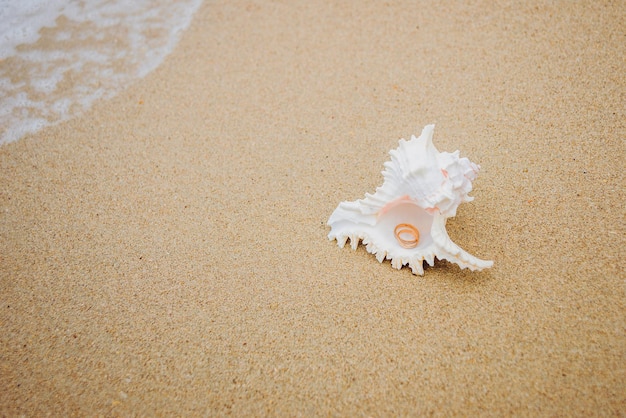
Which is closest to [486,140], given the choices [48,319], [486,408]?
[486,408]

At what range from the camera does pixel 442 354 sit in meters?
1.64

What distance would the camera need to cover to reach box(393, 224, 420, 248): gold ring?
1810 mm

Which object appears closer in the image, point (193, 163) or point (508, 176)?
point (508, 176)

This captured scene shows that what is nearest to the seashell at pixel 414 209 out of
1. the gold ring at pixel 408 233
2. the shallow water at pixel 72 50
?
the gold ring at pixel 408 233

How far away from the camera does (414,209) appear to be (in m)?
1.82

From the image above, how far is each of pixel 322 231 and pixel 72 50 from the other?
2724 millimetres

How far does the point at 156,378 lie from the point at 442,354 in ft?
3.64

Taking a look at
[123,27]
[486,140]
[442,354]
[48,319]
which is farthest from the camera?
[123,27]

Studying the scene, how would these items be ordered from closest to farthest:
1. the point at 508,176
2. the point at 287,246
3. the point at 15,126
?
the point at 287,246
the point at 508,176
the point at 15,126

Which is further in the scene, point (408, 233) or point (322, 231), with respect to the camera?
point (322, 231)

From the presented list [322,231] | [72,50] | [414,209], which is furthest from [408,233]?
[72,50]

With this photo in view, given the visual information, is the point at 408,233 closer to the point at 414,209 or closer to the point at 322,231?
the point at 414,209

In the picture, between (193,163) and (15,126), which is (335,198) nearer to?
(193,163)

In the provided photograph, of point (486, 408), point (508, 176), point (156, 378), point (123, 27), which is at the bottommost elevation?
point (156, 378)
